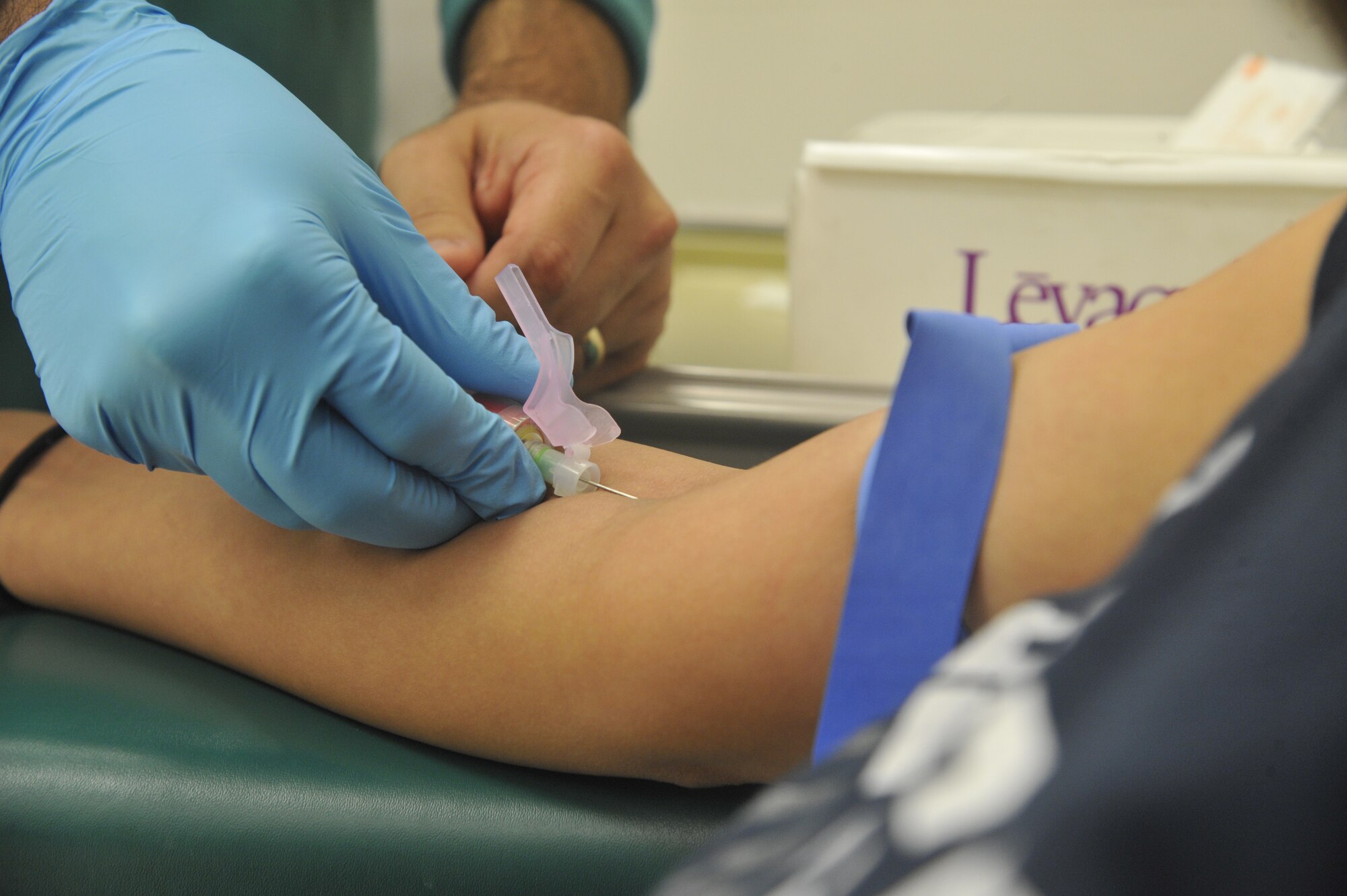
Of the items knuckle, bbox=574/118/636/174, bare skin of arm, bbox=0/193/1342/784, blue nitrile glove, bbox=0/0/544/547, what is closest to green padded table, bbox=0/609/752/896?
bare skin of arm, bbox=0/193/1342/784

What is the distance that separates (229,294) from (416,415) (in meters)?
0.13

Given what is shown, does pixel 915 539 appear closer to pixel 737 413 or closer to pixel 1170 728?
pixel 1170 728

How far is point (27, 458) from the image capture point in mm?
915

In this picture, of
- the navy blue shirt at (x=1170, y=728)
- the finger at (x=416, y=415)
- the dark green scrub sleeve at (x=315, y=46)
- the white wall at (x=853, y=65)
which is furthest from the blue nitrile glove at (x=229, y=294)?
the white wall at (x=853, y=65)

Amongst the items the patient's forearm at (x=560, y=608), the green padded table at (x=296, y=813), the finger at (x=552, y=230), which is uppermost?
the finger at (x=552, y=230)

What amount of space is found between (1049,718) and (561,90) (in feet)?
4.73

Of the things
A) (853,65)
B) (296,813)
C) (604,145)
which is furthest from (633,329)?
(853,65)

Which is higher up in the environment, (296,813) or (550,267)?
(550,267)

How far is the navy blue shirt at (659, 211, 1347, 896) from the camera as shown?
22cm

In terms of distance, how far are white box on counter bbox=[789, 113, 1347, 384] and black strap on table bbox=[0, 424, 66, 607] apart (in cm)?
95

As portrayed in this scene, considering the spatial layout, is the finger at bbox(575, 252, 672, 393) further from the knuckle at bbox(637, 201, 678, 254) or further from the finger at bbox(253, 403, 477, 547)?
the finger at bbox(253, 403, 477, 547)

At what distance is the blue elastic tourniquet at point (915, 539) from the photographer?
422mm

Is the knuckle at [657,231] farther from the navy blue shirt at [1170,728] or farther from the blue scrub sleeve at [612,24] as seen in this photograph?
the navy blue shirt at [1170,728]

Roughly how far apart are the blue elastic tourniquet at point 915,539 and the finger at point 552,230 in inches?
20.2
